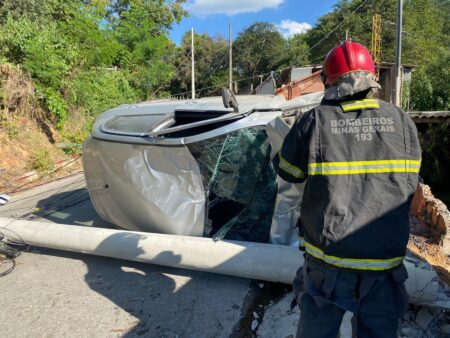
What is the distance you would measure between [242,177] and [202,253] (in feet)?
2.61

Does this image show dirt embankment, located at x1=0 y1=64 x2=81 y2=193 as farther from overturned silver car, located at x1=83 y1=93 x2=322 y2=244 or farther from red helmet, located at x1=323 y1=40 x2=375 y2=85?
red helmet, located at x1=323 y1=40 x2=375 y2=85

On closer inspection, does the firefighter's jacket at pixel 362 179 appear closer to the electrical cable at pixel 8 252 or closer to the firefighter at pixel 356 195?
the firefighter at pixel 356 195

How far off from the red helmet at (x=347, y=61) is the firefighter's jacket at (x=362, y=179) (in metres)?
0.17

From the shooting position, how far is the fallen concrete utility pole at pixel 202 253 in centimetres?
249

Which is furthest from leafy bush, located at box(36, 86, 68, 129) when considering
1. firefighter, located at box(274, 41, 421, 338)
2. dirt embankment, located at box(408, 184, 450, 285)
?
firefighter, located at box(274, 41, 421, 338)

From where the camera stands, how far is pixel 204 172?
10.9 feet

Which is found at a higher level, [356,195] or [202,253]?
[356,195]

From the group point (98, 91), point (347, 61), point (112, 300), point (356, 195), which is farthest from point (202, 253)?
point (98, 91)

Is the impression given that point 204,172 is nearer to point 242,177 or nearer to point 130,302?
point 242,177

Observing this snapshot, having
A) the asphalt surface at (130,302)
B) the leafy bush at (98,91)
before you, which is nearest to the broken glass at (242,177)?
the asphalt surface at (130,302)

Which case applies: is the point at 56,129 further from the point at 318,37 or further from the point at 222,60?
the point at 318,37

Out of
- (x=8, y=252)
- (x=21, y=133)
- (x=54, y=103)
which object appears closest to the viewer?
(x=8, y=252)

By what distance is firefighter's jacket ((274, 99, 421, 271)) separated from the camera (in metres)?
1.62

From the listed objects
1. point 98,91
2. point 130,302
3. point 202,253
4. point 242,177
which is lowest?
point 130,302
